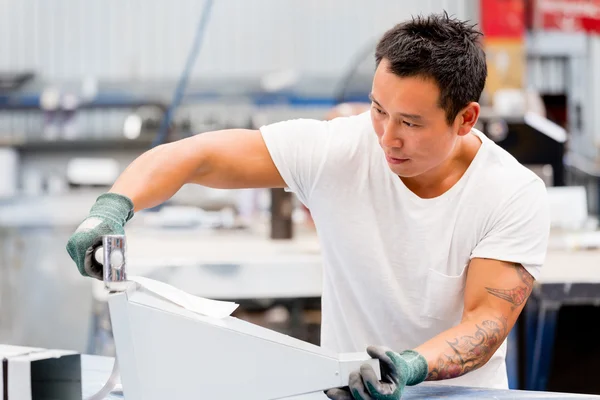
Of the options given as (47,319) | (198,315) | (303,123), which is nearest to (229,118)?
(47,319)

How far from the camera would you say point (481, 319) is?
1.27 metres

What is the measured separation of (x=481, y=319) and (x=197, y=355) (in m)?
0.52

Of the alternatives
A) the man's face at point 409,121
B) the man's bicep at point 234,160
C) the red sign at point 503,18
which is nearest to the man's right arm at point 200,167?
the man's bicep at point 234,160

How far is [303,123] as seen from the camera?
56.4 inches

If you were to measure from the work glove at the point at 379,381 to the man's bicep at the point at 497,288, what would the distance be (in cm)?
28

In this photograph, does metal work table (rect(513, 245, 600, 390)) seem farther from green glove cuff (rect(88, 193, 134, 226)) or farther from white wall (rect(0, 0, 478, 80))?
white wall (rect(0, 0, 478, 80))

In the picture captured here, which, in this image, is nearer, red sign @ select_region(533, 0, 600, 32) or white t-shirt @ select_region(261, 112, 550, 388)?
white t-shirt @ select_region(261, 112, 550, 388)

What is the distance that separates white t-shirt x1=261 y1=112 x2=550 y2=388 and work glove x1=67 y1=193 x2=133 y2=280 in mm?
353

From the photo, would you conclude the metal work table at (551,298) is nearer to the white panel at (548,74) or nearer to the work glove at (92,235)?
the work glove at (92,235)

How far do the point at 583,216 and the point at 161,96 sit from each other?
3508 millimetres

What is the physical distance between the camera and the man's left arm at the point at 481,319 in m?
1.20

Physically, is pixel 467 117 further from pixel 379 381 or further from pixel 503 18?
pixel 503 18

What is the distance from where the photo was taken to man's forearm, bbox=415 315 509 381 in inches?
46.6

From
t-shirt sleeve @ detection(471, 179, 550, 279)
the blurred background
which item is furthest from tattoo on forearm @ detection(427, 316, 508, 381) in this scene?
the blurred background
